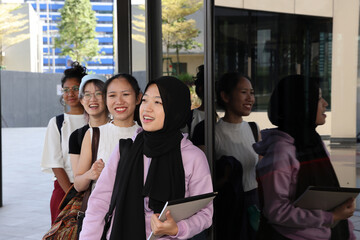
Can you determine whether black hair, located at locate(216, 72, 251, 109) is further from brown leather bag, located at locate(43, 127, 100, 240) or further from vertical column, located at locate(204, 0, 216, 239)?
brown leather bag, located at locate(43, 127, 100, 240)

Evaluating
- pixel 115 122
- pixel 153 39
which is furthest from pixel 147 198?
pixel 153 39

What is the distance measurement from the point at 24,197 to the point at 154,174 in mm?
6811

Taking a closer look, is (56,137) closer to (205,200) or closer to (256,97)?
(256,97)

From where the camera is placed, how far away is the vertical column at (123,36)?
15.1 ft

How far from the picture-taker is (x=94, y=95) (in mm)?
3430

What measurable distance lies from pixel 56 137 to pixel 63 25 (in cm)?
3134

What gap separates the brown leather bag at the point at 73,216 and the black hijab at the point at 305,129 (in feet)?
3.66

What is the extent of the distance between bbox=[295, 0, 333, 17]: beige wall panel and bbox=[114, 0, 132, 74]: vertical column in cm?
233

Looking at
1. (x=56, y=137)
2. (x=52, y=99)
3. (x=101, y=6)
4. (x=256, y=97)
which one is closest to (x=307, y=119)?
(x=256, y=97)

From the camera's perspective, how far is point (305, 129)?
248 cm

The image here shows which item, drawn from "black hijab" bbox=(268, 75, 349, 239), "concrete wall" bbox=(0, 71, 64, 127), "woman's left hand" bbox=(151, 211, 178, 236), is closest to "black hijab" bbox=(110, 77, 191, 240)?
"woman's left hand" bbox=(151, 211, 178, 236)

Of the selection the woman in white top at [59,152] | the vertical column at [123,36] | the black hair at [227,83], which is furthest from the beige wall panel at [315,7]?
the vertical column at [123,36]

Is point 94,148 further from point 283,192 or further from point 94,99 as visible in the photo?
point 283,192

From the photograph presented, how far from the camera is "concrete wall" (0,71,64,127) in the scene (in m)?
26.2
